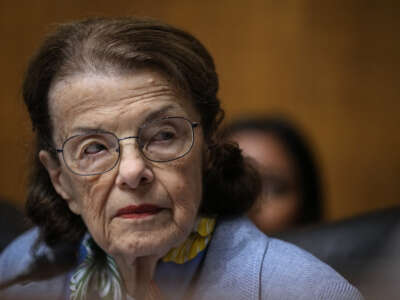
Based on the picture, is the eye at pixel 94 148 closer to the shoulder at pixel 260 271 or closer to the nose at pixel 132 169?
the nose at pixel 132 169

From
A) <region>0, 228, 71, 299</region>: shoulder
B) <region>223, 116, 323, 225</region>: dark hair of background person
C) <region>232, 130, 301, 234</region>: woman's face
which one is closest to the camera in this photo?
<region>0, 228, 71, 299</region>: shoulder

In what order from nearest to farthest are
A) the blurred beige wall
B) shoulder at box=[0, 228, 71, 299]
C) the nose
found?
the nose
shoulder at box=[0, 228, 71, 299]
the blurred beige wall

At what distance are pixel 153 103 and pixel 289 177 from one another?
5.18 ft

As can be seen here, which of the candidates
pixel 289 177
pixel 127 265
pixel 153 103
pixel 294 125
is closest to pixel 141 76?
pixel 153 103

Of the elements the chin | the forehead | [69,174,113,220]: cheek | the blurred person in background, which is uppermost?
the forehead

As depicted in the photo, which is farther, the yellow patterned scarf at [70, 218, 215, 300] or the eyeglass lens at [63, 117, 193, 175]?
the yellow patterned scarf at [70, 218, 215, 300]

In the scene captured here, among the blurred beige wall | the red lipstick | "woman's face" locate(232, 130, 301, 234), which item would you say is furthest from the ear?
the blurred beige wall

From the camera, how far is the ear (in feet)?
4.76

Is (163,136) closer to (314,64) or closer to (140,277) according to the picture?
(140,277)

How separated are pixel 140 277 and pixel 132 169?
0.35 m

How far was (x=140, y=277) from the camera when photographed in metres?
1.45

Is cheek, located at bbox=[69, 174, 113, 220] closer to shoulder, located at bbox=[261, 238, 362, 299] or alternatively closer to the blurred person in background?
shoulder, located at bbox=[261, 238, 362, 299]

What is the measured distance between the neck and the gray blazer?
0.03 metres

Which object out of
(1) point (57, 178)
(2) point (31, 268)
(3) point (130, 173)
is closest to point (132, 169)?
(3) point (130, 173)
